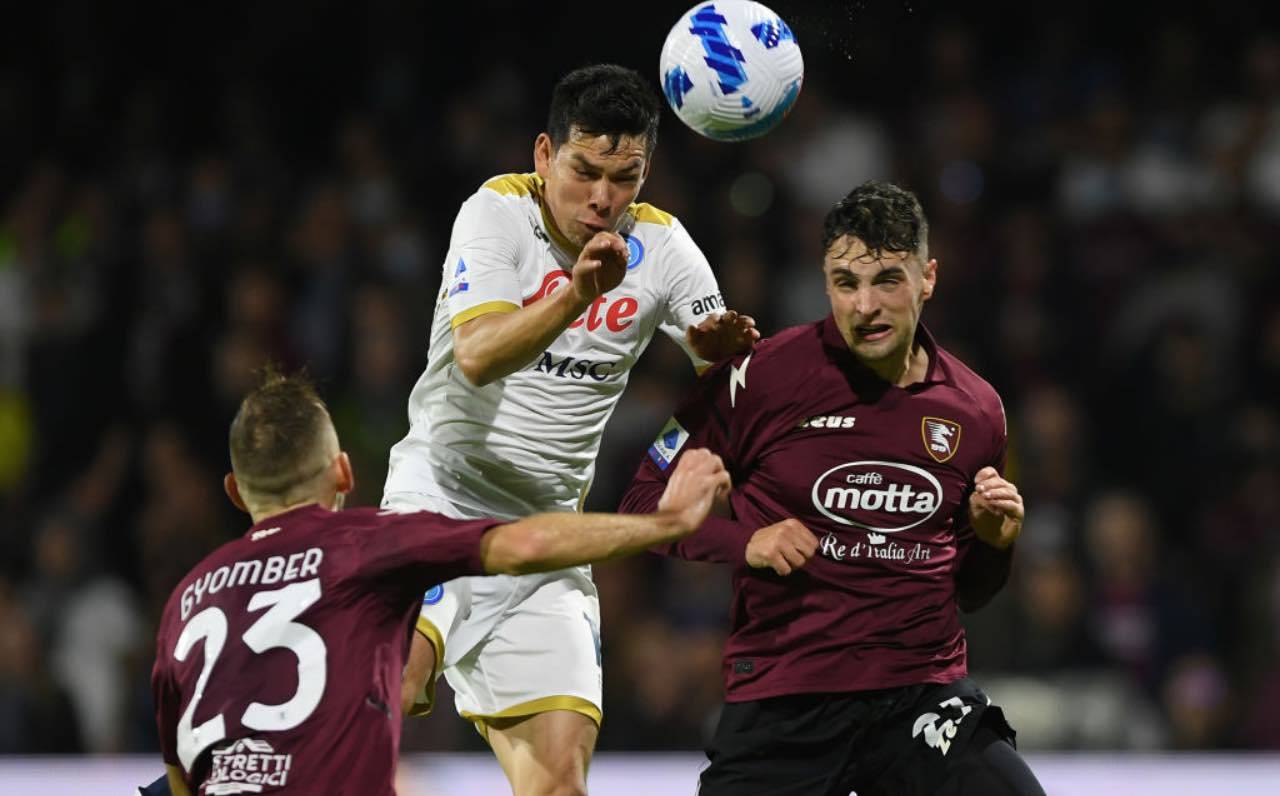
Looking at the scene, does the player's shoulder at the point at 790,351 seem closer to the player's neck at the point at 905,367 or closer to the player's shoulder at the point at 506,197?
the player's neck at the point at 905,367

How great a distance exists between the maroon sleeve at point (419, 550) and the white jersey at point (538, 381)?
1082 mm

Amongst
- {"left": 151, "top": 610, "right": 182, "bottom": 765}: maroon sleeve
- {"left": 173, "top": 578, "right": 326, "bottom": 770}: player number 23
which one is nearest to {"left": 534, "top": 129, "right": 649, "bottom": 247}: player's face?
{"left": 173, "top": 578, "right": 326, "bottom": 770}: player number 23

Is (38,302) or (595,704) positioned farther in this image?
(38,302)

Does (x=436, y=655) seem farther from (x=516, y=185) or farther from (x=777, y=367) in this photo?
(x=516, y=185)

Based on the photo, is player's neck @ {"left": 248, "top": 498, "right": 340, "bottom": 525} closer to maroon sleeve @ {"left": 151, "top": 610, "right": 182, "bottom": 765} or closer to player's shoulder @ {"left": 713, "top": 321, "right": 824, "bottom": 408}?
maroon sleeve @ {"left": 151, "top": 610, "right": 182, "bottom": 765}

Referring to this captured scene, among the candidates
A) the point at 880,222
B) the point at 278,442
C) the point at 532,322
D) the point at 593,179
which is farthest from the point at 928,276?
the point at 278,442

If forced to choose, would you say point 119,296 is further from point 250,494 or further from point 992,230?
point 250,494

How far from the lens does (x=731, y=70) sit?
4262mm

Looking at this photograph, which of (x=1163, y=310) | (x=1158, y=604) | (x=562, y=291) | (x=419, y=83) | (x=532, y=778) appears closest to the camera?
(x=562, y=291)

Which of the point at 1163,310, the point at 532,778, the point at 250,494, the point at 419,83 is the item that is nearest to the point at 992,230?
the point at 1163,310

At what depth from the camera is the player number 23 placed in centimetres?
Result: 317

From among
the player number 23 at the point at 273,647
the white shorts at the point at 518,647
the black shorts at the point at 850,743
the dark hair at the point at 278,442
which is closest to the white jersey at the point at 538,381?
the white shorts at the point at 518,647

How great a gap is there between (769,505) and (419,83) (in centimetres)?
652

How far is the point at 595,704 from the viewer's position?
4422 mm
